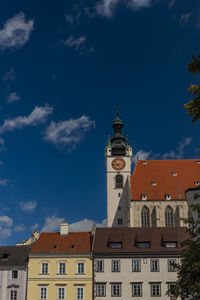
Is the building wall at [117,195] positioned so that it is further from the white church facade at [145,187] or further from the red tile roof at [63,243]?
the red tile roof at [63,243]

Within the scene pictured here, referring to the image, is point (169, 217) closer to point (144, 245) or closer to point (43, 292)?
point (144, 245)

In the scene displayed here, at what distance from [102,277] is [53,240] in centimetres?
916

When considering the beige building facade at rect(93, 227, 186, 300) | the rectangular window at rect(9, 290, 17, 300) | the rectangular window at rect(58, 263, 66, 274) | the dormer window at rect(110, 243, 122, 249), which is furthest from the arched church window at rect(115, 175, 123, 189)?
the rectangular window at rect(9, 290, 17, 300)

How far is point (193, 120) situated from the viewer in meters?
15.6

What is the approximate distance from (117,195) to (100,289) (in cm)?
3682

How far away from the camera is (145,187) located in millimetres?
83438

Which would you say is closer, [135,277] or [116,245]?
[135,277]

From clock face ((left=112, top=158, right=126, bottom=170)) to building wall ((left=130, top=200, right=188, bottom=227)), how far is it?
10539mm

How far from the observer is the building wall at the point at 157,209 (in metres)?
79.4

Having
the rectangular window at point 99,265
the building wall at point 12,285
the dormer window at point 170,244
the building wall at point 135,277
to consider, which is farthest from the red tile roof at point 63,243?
the dormer window at point 170,244

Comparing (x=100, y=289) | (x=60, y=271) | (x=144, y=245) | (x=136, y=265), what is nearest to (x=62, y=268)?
(x=60, y=271)

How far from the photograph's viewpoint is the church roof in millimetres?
81938

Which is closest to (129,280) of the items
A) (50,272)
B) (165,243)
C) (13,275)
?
(165,243)

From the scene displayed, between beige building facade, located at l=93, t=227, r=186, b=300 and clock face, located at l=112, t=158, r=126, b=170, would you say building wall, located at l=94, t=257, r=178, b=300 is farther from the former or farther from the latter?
clock face, located at l=112, t=158, r=126, b=170
